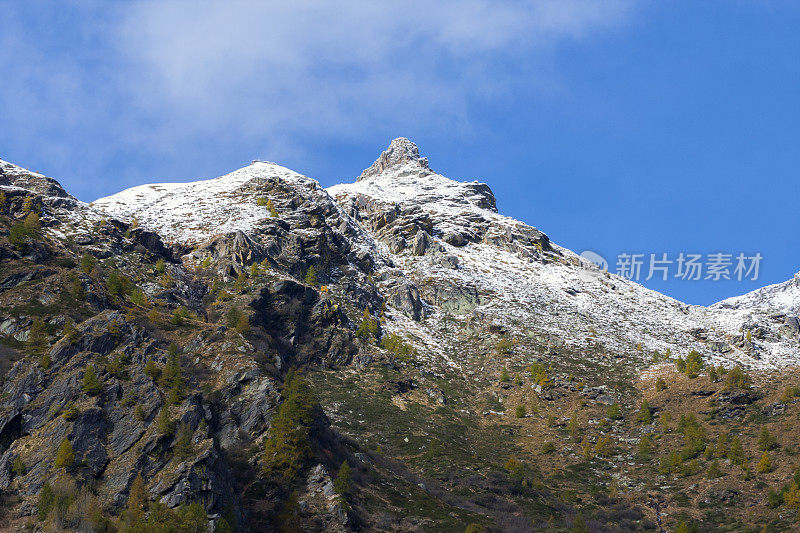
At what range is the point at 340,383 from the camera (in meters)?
102

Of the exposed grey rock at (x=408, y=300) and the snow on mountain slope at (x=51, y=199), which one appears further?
the exposed grey rock at (x=408, y=300)

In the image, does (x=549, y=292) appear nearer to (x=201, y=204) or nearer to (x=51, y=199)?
(x=201, y=204)

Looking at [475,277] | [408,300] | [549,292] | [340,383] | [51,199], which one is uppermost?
[475,277]

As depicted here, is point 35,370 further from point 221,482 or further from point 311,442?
point 311,442

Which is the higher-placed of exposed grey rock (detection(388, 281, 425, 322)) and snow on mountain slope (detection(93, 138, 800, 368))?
snow on mountain slope (detection(93, 138, 800, 368))

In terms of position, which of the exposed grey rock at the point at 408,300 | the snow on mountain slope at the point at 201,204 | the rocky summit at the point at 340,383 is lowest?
the rocky summit at the point at 340,383

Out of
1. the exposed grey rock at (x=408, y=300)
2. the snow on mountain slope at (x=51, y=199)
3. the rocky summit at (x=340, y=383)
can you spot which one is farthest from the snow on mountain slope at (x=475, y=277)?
the snow on mountain slope at (x=51, y=199)

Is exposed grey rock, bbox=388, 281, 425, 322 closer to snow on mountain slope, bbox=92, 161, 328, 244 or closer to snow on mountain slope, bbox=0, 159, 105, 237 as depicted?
snow on mountain slope, bbox=92, 161, 328, 244

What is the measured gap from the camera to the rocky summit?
53812mm

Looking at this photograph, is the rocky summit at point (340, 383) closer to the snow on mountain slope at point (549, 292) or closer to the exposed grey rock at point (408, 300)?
the exposed grey rock at point (408, 300)

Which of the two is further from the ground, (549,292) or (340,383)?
(549,292)

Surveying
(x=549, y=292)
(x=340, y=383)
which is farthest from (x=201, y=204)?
(x=549, y=292)

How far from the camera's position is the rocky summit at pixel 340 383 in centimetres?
5381

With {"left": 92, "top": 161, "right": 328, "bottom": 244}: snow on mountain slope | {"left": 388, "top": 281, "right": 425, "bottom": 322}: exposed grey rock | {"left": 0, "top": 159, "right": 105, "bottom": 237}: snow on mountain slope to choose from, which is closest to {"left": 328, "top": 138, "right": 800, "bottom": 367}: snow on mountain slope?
{"left": 388, "top": 281, "right": 425, "bottom": 322}: exposed grey rock
